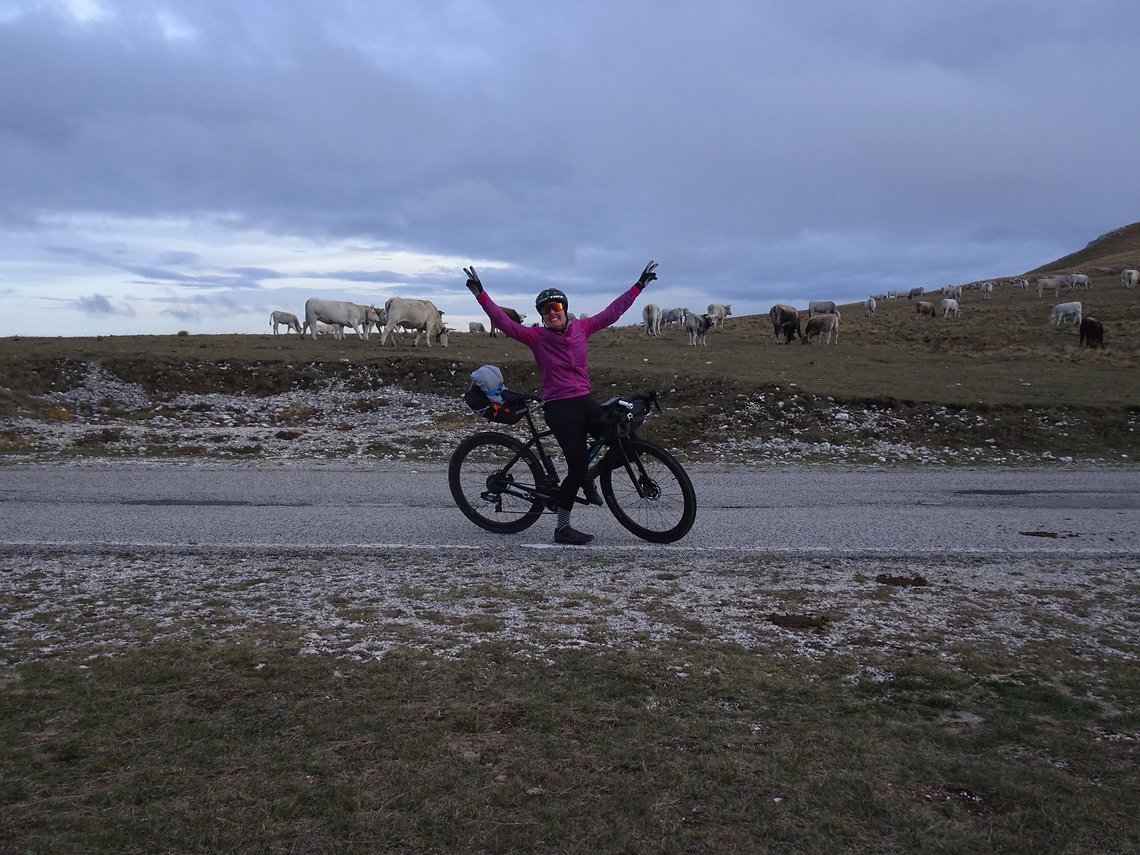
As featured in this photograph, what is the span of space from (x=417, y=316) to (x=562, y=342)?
26.0 metres

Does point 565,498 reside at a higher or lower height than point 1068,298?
lower

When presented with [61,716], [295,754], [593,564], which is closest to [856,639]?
[593,564]

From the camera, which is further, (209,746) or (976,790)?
(209,746)

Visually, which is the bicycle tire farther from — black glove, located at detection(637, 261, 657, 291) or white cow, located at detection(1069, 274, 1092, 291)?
white cow, located at detection(1069, 274, 1092, 291)

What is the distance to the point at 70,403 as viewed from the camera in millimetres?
17625

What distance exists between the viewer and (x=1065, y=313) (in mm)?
42688

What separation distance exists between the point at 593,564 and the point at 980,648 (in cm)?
268

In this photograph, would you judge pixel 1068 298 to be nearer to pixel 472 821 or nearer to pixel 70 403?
pixel 70 403

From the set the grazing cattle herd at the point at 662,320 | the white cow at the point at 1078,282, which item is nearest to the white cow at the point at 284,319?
the grazing cattle herd at the point at 662,320

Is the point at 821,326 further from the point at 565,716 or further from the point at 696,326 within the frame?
the point at 565,716

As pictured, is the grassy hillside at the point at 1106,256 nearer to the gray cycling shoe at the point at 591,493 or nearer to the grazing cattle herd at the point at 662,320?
the grazing cattle herd at the point at 662,320

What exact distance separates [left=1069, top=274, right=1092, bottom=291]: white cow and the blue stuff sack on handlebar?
6631 cm

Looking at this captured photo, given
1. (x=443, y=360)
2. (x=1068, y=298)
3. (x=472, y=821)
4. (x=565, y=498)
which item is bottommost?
(x=472, y=821)

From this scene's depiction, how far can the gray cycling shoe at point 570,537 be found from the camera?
6910 millimetres
